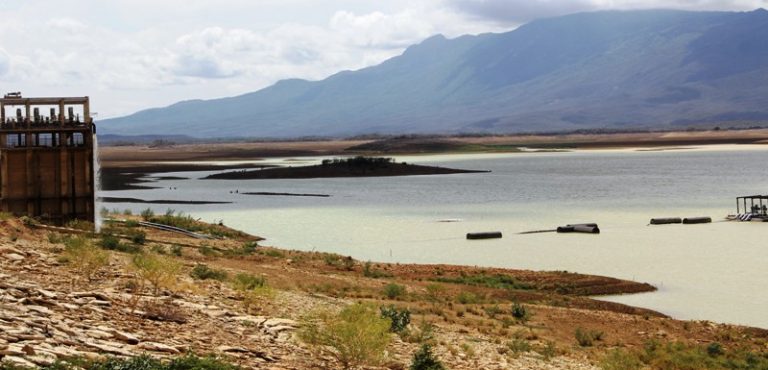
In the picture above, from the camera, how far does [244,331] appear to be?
15391 millimetres

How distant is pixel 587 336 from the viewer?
2044cm

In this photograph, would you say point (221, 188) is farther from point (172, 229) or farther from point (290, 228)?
point (172, 229)

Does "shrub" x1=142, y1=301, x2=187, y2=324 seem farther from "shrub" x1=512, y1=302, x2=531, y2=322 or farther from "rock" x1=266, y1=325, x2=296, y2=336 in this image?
"shrub" x1=512, y1=302, x2=531, y2=322

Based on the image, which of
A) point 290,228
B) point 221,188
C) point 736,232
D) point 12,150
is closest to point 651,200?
point 736,232

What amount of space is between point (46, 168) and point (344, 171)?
228 feet

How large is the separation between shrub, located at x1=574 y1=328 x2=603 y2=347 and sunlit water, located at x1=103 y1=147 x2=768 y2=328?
20.7 ft

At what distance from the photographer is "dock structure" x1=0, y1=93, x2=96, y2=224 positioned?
3281 centimetres

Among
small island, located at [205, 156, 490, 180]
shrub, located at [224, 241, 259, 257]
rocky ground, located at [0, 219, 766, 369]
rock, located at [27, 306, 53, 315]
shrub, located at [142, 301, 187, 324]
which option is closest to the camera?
rocky ground, located at [0, 219, 766, 369]

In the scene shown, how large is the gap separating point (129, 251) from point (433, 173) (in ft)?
256

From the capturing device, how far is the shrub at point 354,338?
14008 mm

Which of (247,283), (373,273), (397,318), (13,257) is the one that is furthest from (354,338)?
(373,273)

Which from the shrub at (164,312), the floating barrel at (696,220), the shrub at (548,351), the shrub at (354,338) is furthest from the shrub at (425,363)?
the floating barrel at (696,220)

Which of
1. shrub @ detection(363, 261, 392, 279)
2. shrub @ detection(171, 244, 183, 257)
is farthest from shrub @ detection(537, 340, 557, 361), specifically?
shrub @ detection(171, 244, 183, 257)

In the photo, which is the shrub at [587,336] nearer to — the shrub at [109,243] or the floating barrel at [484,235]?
the shrub at [109,243]
